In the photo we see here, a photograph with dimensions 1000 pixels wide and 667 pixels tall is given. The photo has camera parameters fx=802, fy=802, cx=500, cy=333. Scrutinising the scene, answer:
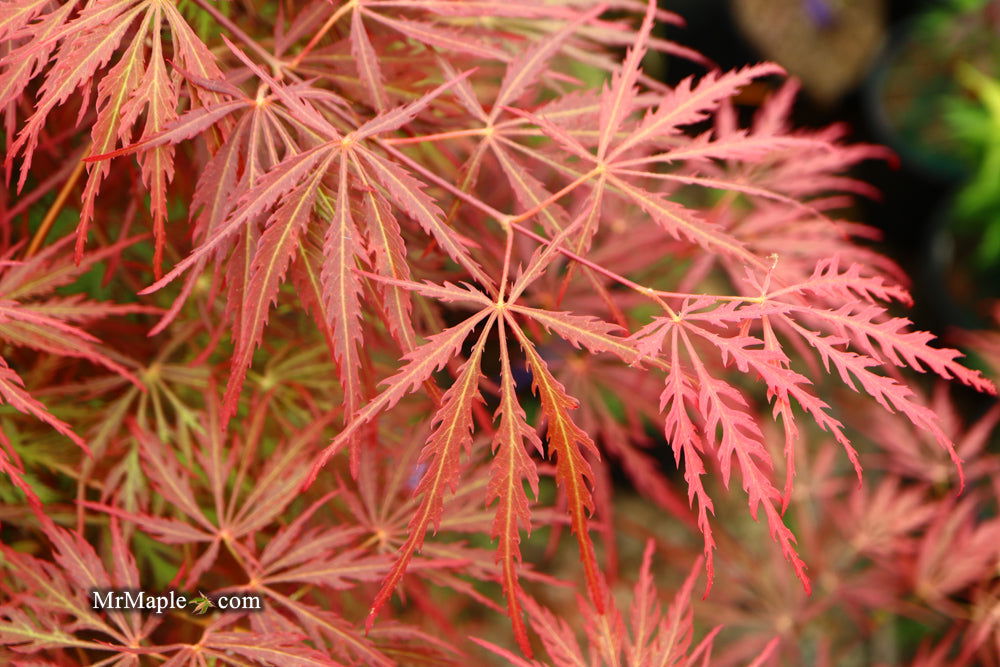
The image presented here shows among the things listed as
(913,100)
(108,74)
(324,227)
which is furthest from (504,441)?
(913,100)

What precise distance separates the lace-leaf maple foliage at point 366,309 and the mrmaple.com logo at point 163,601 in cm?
1

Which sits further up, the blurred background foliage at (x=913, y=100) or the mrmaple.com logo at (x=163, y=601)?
the blurred background foliage at (x=913, y=100)

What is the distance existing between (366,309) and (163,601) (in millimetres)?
348

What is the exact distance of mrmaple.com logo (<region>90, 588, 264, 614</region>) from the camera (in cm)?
64

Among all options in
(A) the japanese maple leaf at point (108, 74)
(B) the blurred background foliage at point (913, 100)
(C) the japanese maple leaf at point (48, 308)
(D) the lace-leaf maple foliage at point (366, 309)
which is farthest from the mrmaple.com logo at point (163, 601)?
(B) the blurred background foliage at point (913, 100)

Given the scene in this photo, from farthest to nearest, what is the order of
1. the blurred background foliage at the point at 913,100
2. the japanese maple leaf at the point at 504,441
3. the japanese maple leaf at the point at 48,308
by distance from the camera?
the blurred background foliage at the point at 913,100 → the japanese maple leaf at the point at 48,308 → the japanese maple leaf at the point at 504,441

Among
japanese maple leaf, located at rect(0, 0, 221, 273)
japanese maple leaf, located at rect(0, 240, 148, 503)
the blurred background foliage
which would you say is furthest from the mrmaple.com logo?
the blurred background foliage

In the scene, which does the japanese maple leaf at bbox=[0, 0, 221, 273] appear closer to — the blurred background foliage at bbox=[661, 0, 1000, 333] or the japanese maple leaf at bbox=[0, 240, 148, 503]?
the japanese maple leaf at bbox=[0, 240, 148, 503]

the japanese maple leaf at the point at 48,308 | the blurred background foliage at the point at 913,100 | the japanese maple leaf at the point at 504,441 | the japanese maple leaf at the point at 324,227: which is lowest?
the japanese maple leaf at the point at 504,441

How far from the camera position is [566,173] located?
640 millimetres

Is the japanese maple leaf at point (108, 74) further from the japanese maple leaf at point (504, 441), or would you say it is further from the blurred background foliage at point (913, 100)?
the blurred background foliage at point (913, 100)

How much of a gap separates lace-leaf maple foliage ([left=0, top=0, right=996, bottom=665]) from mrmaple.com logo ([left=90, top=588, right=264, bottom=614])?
0.03 ft

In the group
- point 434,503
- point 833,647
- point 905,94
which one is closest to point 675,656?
point 434,503

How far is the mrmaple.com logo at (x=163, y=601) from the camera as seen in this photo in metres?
0.64
